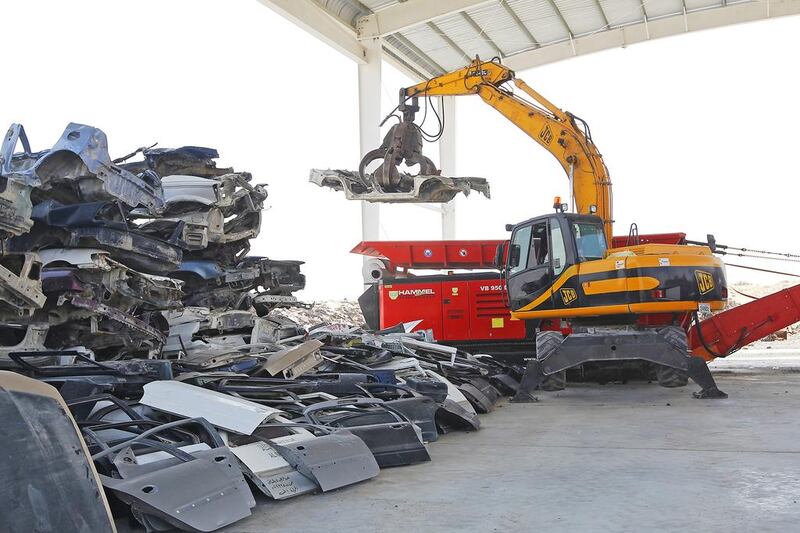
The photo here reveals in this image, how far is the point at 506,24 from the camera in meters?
19.5

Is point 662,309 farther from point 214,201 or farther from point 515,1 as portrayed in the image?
point 515,1

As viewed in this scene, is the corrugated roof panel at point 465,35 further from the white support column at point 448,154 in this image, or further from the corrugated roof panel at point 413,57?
the white support column at point 448,154

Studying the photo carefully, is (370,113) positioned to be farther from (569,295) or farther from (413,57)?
(569,295)

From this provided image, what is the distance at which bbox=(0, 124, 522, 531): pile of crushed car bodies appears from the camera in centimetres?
364

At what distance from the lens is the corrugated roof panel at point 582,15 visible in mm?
18734

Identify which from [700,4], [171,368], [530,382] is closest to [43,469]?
[171,368]

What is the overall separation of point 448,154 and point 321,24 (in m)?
6.81

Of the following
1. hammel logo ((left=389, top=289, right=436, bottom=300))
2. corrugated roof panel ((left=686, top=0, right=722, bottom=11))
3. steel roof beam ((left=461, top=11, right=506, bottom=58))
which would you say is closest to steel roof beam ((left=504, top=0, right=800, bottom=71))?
corrugated roof panel ((left=686, top=0, right=722, bottom=11))

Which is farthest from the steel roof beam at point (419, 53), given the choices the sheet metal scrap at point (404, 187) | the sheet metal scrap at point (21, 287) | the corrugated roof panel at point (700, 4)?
the sheet metal scrap at point (21, 287)

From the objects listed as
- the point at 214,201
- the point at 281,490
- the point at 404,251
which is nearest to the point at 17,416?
the point at 281,490

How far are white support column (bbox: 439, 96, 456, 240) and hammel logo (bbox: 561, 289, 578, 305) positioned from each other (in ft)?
42.5

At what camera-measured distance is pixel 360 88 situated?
1872 centimetres

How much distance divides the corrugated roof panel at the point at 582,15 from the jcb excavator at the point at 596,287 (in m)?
8.77

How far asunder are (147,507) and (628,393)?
732 centimetres
